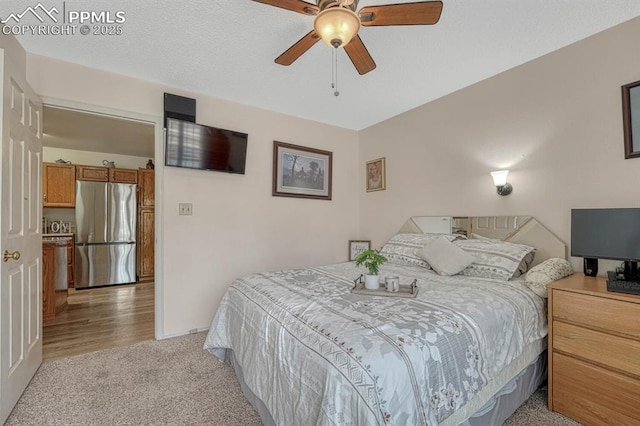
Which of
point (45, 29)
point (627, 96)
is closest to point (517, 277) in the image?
point (627, 96)

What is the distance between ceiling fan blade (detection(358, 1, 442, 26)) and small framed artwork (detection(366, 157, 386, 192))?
7.73 feet

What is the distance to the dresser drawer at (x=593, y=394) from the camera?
1.41 m

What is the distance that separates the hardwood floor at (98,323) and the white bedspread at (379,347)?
5.36 feet

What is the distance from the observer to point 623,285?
1.51 m

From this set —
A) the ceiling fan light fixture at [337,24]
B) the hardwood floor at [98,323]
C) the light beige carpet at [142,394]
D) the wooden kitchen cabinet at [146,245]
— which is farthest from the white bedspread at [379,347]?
the wooden kitchen cabinet at [146,245]

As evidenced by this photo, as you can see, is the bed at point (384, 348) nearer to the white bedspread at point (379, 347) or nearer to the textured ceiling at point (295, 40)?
the white bedspread at point (379, 347)

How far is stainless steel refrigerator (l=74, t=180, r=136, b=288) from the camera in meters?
4.68

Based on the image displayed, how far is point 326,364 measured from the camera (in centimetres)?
107

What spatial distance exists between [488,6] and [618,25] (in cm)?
102

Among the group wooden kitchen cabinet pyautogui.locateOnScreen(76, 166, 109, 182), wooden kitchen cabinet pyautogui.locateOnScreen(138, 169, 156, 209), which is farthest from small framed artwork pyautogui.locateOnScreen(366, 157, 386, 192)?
wooden kitchen cabinet pyautogui.locateOnScreen(76, 166, 109, 182)

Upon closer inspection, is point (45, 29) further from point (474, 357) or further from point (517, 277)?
point (517, 277)

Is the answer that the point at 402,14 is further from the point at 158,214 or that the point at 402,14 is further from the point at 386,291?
the point at 158,214

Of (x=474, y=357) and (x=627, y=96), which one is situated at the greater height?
(x=627, y=96)

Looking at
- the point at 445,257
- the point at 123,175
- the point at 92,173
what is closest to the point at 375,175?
the point at 445,257
